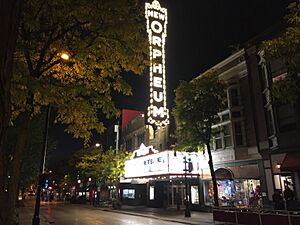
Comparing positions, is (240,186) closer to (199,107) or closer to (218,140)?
(218,140)

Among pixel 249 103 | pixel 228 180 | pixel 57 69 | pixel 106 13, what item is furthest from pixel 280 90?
pixel 228 180

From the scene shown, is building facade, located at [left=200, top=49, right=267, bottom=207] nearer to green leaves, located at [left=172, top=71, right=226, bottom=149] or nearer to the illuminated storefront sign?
green leaves, located at [left=172, top=71, right=226, bottom=149]

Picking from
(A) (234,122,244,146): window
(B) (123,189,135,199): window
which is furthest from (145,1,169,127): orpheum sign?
(B) (123,189,135,199): window

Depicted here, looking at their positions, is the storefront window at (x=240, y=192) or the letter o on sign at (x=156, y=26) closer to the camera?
the storefront window at (x=240, y=192)

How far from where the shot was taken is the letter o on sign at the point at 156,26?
2989cm

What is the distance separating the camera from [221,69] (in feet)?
91.8

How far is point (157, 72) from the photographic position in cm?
2881

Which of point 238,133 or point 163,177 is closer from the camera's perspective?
point 238,133

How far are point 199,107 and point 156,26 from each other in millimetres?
11901

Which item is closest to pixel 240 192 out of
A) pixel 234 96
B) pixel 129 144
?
pixel 234 96

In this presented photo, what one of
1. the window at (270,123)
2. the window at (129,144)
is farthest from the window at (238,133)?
the window at (129,144)

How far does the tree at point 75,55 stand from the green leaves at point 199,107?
11.3 meters

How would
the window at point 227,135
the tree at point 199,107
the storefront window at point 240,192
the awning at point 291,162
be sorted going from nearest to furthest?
the awning at point 291,162 → the tree at point 199,107 → the storefront window at point 240,192 → the window at point 227,135

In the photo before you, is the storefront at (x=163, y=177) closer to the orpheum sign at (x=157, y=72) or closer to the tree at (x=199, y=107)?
the orpheum sign at (x=157, y=72)
